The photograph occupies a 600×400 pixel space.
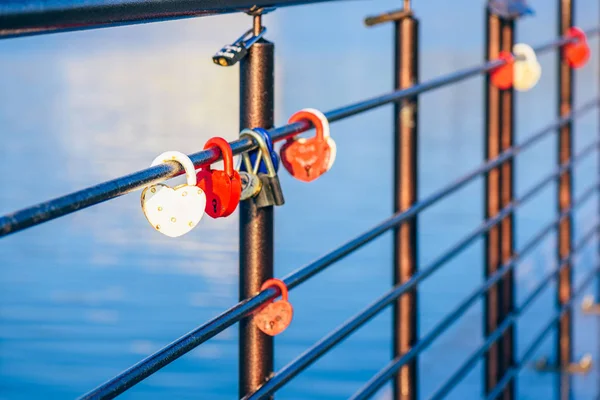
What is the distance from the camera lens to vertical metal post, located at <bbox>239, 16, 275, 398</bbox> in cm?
89

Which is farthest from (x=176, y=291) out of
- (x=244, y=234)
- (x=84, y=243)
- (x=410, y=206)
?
(x=244, y=234)

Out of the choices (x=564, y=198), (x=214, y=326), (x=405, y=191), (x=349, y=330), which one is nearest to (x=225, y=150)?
(x=214, y=326)

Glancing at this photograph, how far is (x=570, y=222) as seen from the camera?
7.16ft

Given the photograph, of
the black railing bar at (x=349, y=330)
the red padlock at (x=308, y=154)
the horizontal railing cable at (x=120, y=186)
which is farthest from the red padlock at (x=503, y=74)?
the red padlock at (x=308, y=154)

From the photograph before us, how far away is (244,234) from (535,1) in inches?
524

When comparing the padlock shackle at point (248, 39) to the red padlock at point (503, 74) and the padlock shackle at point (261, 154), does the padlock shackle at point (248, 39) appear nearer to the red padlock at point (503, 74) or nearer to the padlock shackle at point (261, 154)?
the padlock shackle at point (261, 154)

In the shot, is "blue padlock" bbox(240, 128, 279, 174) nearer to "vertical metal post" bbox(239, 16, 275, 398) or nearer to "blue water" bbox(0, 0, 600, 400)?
"vertical metal post" bbox(239, 16, 275, 398)

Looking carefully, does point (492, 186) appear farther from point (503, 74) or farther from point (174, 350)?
point (174, 350)

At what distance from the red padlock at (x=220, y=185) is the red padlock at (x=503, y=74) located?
35.2 inches

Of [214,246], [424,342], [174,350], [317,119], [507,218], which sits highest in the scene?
[214,246]

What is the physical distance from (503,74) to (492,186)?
17 cm

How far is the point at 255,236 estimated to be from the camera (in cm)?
92

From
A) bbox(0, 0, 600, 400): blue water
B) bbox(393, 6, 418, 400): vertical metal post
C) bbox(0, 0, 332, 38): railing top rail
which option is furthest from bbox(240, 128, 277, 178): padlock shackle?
bbox(0, 0, 600, 400): blue water

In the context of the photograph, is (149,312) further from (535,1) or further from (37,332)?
(535,1)
